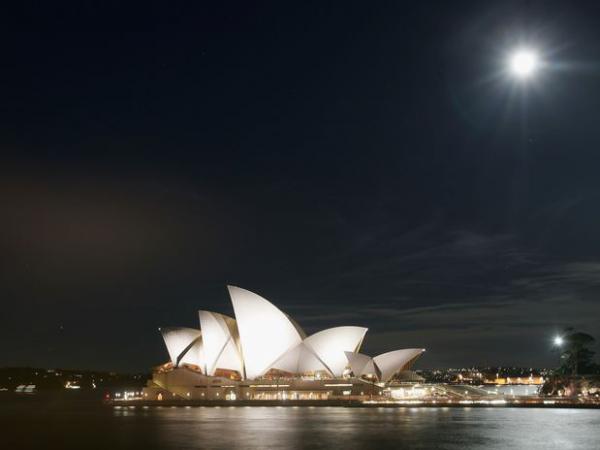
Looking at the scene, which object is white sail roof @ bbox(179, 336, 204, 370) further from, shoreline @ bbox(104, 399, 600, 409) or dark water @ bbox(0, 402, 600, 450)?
dark water @ bbox(0, 402, 600, 450)

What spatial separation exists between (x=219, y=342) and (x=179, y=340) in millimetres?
8328

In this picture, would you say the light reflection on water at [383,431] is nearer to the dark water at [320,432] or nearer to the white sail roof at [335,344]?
the dark water at [320,432]

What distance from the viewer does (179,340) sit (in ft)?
317

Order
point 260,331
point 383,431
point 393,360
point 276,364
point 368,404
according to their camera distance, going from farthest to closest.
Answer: point 393,360 < point 276,364 < point 260,331 < point 368,404 < point 383,431

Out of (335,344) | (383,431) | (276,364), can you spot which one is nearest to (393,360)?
(335,344)

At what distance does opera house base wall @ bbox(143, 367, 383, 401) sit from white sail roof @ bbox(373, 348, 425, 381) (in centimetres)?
340

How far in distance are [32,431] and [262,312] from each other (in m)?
34.3

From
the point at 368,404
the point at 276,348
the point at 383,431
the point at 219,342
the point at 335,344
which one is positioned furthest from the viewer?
the point at 335,344

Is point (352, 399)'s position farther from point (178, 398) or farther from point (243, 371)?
point (178, 398)

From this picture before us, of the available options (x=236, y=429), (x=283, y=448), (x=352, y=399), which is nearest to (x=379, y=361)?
(x=352, y=399)

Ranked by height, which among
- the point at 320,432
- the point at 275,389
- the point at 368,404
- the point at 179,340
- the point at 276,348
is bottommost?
the point at 320,432

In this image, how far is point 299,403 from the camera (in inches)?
3474

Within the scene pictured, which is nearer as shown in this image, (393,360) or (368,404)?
(368,404)

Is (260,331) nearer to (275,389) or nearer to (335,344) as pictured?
(275,389)
